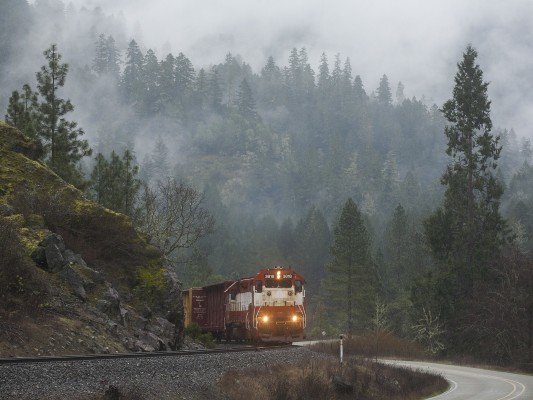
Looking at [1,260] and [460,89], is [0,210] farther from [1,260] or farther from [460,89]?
[460,89]

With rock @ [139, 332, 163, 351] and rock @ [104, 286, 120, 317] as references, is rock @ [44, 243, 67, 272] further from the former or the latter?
rock @ [139, 332, 163, 351]

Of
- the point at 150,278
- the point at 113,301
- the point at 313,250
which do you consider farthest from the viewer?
the point at 313,250

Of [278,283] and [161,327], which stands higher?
[278,283]

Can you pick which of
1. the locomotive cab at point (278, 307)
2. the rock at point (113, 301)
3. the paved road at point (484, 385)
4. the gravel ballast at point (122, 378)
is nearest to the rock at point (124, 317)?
the rock at point (113, 301)

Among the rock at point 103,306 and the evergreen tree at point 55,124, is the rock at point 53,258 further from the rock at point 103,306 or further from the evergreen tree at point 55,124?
the evergreen tree at point 55,124

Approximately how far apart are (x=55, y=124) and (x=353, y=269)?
48.0 meters

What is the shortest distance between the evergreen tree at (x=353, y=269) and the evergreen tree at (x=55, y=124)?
43.9m

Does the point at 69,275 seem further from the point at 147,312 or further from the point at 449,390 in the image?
the point at 449,390

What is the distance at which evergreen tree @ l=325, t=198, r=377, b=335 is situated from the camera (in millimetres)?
80000

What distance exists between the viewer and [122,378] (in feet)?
47.8

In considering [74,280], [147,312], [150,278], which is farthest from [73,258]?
[150,278]

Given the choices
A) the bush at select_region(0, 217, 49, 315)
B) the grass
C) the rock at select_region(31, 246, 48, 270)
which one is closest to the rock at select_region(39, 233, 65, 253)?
the rock at select_region(31, 246, 48, 270)

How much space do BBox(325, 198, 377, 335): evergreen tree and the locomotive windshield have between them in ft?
154

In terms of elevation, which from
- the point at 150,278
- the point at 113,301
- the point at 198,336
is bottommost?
the point at 198,336
